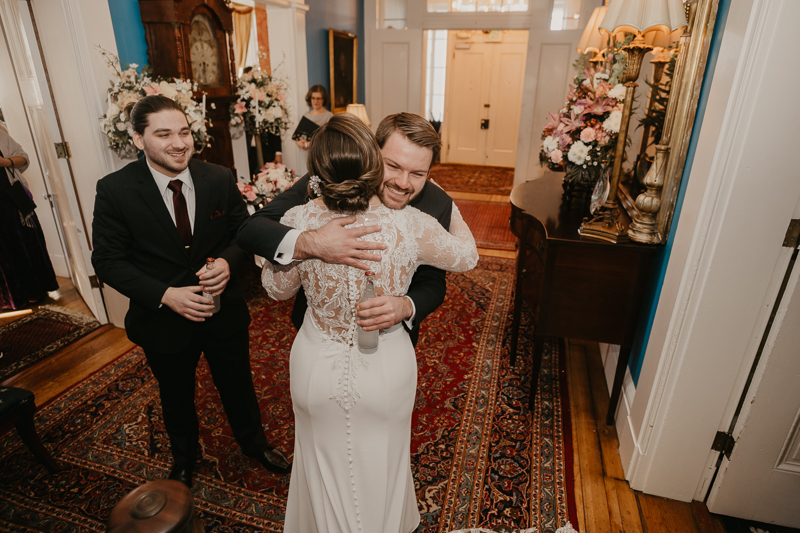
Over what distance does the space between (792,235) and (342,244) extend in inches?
63.0

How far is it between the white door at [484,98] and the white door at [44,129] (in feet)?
26.0

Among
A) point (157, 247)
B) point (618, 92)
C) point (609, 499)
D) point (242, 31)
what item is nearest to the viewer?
point (157, 247)

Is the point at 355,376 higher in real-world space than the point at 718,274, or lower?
lower

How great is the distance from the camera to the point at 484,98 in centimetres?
981

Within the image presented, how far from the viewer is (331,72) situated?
6.38 meters

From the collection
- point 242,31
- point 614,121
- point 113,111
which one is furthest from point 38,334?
point 242,31

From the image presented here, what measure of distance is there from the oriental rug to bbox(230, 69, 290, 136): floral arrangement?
2.03 metres

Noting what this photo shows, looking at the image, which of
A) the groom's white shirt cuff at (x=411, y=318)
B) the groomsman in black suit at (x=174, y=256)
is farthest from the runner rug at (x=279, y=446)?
the groom's white shirt cuff at (x=411, y=318)

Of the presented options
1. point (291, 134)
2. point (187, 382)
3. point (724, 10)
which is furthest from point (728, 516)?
point (291, 134)

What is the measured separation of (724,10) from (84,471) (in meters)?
3.45

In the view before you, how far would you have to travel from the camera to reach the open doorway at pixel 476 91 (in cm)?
942

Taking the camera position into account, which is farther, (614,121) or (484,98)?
(484,98)

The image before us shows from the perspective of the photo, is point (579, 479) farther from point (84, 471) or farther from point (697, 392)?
point (84, 471)

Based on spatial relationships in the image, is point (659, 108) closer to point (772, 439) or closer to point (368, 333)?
point (772, 439)
